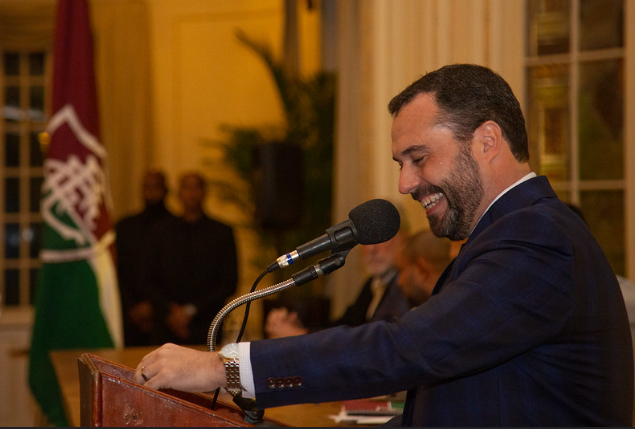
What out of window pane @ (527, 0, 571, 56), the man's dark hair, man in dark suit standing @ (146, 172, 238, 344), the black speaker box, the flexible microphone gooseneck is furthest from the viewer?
the black speaker box

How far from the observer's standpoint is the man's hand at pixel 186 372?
1201mm

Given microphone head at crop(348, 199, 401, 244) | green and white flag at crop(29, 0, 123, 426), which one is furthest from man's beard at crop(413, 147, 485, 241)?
green and white flag at crop(29, 0, 123, 426)

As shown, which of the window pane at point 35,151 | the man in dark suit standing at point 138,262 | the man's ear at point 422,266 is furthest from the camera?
the window pane at point 35,151

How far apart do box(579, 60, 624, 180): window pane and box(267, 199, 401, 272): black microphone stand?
293 cm

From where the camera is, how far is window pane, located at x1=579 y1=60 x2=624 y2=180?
399cm

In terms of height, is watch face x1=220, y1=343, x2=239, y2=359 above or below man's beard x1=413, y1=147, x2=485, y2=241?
below

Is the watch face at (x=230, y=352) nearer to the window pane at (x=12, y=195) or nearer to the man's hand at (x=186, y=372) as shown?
the man's hand at (x=186, y=372)

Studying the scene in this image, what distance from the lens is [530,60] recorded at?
168 inches

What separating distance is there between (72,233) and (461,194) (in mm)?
3225

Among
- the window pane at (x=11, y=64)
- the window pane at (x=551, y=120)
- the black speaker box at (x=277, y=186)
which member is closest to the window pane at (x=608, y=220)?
the window pane at (x=551, y=120)

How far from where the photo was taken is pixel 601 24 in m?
4.05

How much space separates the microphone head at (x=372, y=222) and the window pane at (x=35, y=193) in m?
6.29

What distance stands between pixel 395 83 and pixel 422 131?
10.7 feet

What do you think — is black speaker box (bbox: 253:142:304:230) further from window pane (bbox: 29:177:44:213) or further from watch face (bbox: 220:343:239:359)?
watch face (bbox: 220:343:239:359)
